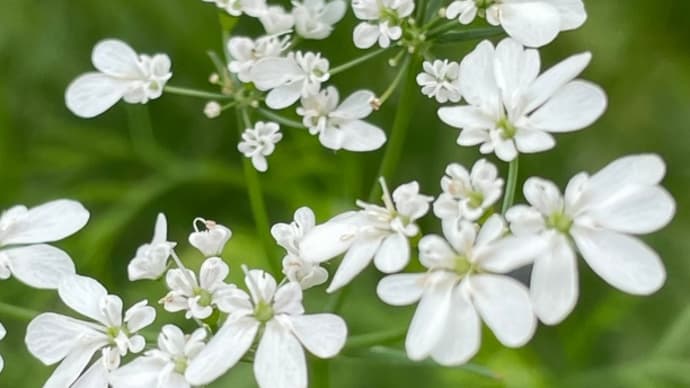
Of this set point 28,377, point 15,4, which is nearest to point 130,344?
point 28,377

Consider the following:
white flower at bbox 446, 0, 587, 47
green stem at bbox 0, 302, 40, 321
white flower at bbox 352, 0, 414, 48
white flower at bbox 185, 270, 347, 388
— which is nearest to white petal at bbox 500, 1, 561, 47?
white flower at bbox 446, 0, 587, 47

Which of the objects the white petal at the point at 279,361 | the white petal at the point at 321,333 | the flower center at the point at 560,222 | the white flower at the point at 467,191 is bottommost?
the white petal at the point at 279,361

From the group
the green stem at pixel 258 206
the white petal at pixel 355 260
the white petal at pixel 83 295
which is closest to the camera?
the white petal at pixel 355 260

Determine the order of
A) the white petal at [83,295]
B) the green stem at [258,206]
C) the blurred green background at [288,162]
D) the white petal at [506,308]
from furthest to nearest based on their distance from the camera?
the blurred green background at [288,162] → the green stem at [258,206] → the white petal at [83,295] → the white petal at [506,308]

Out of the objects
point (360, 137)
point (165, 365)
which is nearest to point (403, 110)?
point (360, 137)

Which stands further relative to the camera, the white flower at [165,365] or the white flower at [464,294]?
the white flower at [165,365]

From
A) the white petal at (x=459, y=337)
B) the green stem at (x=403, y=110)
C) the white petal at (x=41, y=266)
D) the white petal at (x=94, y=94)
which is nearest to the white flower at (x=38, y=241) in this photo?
the white petal at (x=41, y=266)

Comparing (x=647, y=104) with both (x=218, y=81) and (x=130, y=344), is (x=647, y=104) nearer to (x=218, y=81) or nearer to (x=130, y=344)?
(x=218, y=81)

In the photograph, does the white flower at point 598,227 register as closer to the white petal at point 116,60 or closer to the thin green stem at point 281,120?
the thin green stem at point 281,120
